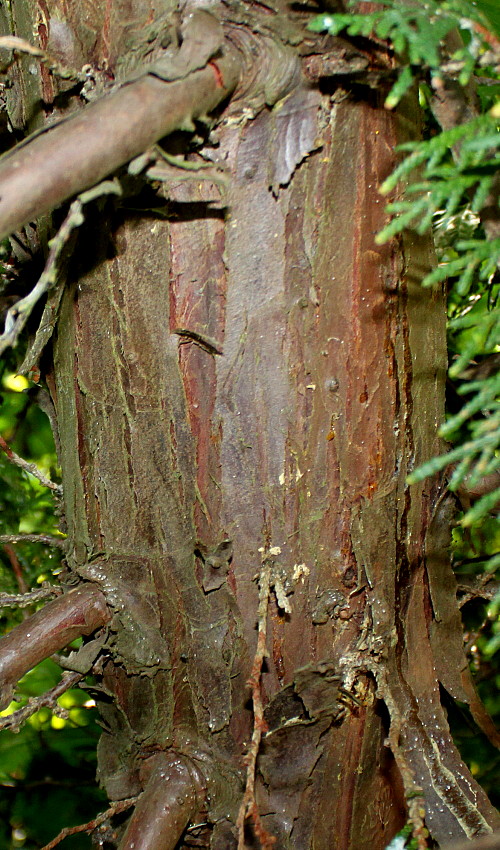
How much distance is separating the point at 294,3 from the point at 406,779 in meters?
0.90

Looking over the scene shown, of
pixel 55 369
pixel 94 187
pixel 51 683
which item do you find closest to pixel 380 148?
pixel 94 187

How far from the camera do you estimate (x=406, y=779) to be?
2.50ft

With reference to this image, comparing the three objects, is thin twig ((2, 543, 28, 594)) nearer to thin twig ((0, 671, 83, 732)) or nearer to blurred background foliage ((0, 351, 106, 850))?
blurred background foliage ((0, 351, 106, 850))

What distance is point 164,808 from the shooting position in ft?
3.22

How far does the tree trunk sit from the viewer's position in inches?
33.0

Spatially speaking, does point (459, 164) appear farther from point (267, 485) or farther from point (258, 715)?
point (258, 715)

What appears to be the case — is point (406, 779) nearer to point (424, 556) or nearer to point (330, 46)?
point (424, 556)

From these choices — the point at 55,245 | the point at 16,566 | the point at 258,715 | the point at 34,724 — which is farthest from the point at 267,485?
the point at 34,724

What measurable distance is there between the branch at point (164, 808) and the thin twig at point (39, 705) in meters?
0.18

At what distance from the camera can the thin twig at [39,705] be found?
3.16 ft

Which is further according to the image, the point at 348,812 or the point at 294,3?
the point at 348,812

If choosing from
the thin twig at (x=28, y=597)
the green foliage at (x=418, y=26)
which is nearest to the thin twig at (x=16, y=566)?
the thin twig at (x=28, y=597)

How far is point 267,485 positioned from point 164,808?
513 millimetres

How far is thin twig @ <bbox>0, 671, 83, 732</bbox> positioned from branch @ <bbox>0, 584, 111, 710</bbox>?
3 cm
